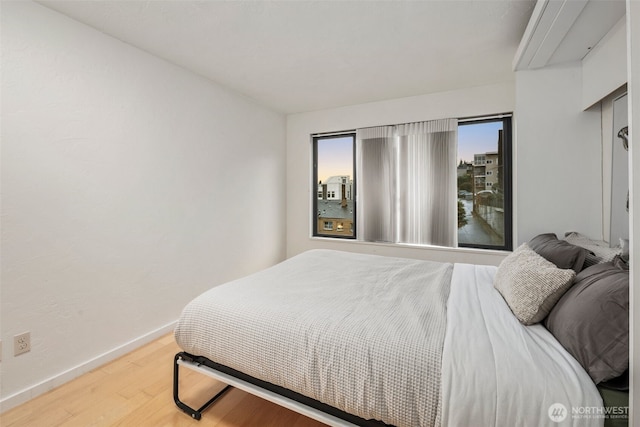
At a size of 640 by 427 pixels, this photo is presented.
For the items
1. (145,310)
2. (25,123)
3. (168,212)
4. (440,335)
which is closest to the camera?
(440,335)

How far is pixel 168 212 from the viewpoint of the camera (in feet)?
8.50

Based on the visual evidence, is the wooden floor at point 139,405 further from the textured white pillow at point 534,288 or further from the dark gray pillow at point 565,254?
the dark gray pillow at point 565,254

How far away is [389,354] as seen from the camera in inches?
44.5

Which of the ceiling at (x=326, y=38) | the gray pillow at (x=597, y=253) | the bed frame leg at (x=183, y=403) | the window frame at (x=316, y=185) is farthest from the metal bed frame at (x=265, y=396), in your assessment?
the window frame at (x=316, y=185)

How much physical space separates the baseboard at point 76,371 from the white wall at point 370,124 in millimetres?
2189

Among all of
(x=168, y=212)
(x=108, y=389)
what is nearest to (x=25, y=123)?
(x=168, y=212)

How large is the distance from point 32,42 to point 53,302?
166cm

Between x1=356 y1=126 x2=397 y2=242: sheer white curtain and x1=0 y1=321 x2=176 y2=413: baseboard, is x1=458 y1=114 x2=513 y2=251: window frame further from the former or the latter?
x1=0 y1=321 x2=176 y2=413: baseboard

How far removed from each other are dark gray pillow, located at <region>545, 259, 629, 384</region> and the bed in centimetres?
5

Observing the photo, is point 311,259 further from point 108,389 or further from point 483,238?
point 483,238

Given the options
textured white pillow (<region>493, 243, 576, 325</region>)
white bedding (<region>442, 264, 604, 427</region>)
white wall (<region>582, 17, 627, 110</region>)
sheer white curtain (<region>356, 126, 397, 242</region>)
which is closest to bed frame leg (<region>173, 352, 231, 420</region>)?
white bedding (<region>442, 264, 604, 427</region>)

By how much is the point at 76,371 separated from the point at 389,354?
2216 mm

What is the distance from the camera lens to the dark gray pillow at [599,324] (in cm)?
92

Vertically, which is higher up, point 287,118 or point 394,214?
point 287,118
